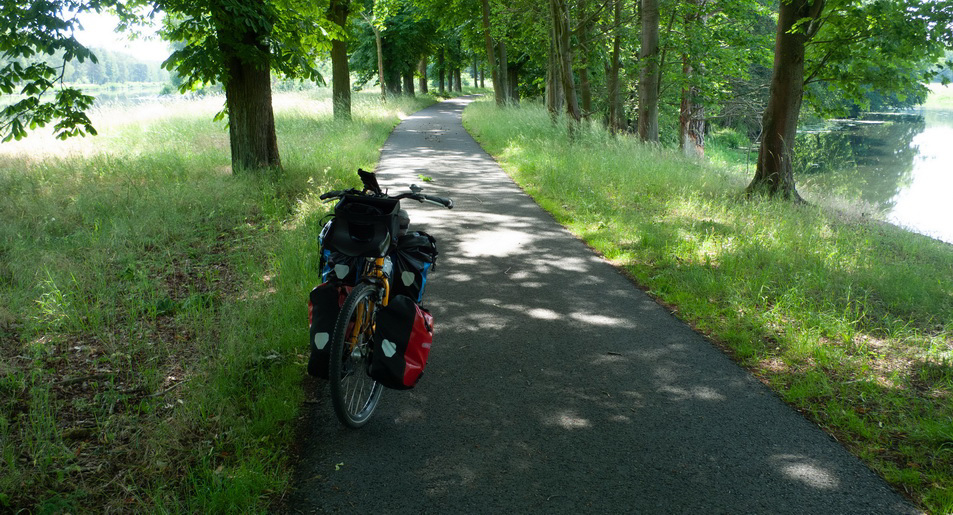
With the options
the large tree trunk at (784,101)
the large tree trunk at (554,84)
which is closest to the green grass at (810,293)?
the large tree trunk at (784,101)

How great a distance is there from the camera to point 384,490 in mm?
3158

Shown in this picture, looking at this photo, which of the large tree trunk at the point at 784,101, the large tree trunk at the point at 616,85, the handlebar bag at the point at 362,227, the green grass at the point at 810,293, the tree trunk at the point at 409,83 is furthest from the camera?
the tree trunk at the point at 409,83

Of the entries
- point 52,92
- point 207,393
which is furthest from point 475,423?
point 52,92

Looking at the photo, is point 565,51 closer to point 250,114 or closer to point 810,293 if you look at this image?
point 250,114

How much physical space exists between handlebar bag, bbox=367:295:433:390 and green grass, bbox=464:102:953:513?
262cm

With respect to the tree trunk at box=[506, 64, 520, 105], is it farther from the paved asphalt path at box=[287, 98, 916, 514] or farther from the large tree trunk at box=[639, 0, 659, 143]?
the paved asphalt path at box=[287, 98, 916, 514]

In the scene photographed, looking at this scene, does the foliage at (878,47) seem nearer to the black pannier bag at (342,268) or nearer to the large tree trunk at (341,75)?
the black pannier bag at (342,268)

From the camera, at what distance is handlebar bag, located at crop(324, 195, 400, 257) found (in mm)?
3572

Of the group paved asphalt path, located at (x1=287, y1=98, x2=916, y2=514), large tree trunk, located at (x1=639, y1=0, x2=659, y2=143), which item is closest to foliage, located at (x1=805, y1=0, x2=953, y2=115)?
large tree trunk, located at (x1=639, y1=0, x2=659, y2=143)

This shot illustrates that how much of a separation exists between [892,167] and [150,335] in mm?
28810

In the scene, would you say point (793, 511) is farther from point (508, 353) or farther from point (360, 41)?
point (360, 41)

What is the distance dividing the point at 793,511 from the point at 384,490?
6.84ft

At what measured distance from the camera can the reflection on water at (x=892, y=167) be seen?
566 inches

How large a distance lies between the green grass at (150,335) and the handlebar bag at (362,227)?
115 centimetres
